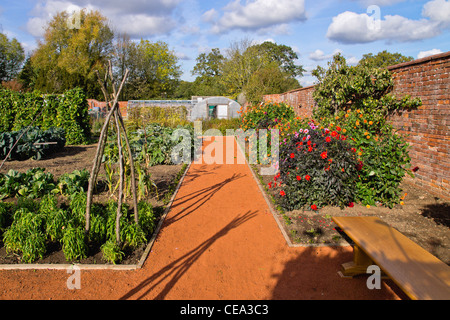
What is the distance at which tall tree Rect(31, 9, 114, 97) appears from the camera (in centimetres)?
3117

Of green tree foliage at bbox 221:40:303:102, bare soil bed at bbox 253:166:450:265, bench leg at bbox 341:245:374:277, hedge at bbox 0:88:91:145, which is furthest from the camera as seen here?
green tree foliage at bbox 221:40:303:102

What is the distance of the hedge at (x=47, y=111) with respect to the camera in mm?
11969

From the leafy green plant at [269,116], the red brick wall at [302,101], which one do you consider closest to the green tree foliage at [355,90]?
the leafy green plant at [269,116]

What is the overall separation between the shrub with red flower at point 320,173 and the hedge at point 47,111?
407 inches

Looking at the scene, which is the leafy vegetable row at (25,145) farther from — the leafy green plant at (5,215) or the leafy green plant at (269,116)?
the leafy green plant at (269,116)

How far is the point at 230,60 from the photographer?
28.7 metres

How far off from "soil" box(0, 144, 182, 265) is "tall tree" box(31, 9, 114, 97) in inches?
948

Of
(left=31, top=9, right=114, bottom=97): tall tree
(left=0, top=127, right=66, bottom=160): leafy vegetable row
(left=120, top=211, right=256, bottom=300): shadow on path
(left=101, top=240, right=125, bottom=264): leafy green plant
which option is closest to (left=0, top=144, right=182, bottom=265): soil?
(left=101, top=240, right=125, bottom=264): leafy green plant

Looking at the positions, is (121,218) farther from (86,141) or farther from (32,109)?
(32,109)

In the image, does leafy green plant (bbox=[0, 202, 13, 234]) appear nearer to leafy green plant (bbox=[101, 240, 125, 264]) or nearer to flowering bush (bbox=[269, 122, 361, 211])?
leafy green plant (bbox=[101, 240, 125, 264])

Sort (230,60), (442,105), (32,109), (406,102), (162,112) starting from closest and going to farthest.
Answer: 1. (442,105)
2. (406,102)
3. (32,109)
4. (162,112)
5. (230,60)

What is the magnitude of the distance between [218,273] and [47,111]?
479 inches
